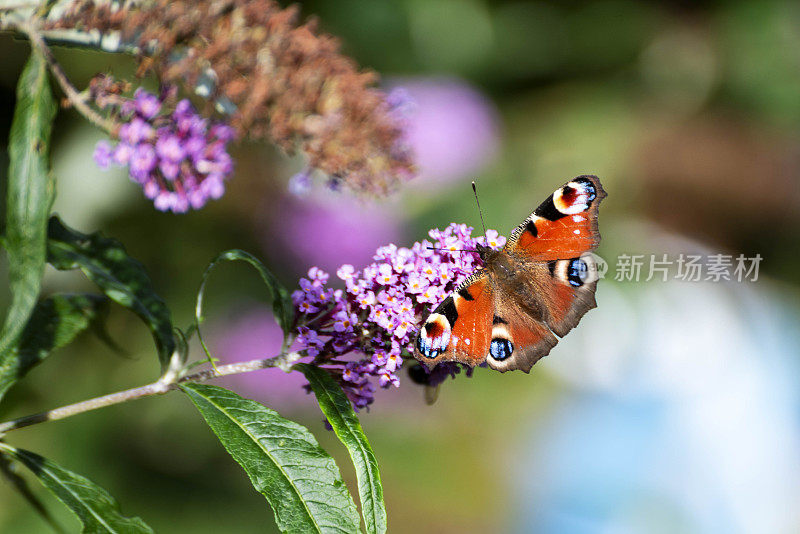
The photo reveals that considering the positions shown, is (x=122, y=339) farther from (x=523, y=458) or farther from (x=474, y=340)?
(x=523, y=458)

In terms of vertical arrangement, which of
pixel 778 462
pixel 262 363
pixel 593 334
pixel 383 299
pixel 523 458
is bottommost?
pixel 262 363

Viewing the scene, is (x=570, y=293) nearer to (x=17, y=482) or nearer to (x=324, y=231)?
(x=17, y=482)

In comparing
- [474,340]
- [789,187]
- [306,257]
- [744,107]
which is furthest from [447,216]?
[789,187]

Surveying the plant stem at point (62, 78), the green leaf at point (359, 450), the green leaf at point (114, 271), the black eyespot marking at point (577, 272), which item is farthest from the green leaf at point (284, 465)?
the black eyespot marking at point (577, 272)

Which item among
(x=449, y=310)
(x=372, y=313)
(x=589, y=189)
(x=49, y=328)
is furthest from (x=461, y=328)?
(x=49, y=328)

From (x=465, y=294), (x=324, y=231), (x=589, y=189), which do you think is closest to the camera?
(x=465, y=294)

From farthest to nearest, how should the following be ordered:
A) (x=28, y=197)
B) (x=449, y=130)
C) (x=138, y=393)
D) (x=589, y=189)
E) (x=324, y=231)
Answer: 1. (x=449, y=130)
2. (x=324, y=231)
3. (x=589, y=189)
4. (x=138, y=393)
5. (x=28, y=197)

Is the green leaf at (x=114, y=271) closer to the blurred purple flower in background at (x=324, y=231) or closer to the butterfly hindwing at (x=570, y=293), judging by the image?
the butterfly hindwing at (x=570, y=293)
